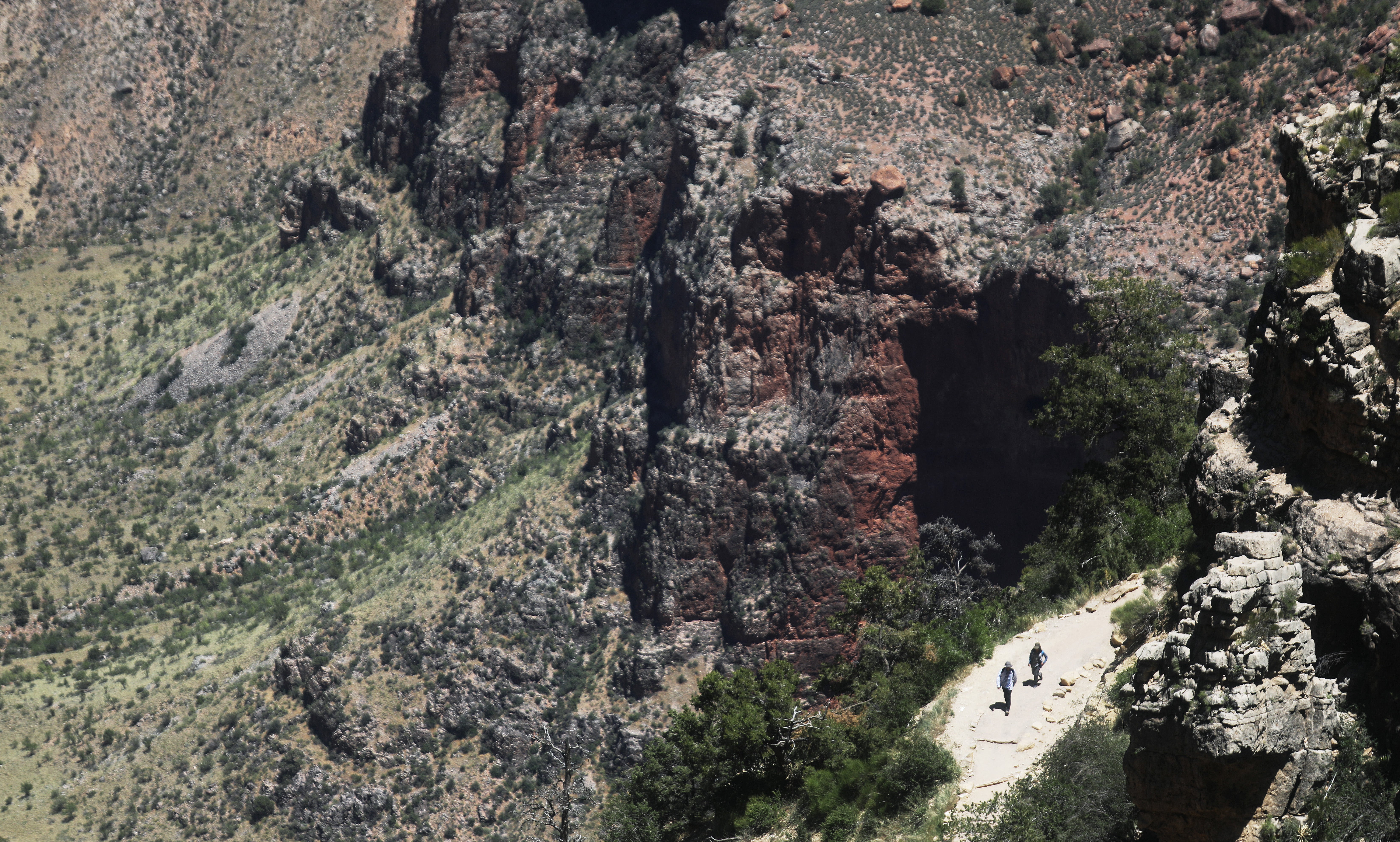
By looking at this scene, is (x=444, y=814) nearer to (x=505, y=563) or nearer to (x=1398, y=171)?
(x=505, y=563)

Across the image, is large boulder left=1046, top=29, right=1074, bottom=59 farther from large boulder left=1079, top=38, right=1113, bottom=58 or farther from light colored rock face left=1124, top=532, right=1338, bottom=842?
light colored rock face left=1124, top=532, right=1338, bottom=842

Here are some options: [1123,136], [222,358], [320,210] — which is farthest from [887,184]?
[222,358]

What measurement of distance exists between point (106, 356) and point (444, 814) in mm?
73077

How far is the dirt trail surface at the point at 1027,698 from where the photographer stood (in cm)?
3712

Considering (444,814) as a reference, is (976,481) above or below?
above

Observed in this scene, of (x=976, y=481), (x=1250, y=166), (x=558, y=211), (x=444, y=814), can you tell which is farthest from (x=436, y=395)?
(x=1250, y=166)

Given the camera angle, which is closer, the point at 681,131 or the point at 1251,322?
the point at 1251,322

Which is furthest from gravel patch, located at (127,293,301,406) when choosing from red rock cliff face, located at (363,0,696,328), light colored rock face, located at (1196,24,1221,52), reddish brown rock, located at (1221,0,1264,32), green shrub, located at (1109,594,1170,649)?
green shrub, located at (1109,594,1170,649)

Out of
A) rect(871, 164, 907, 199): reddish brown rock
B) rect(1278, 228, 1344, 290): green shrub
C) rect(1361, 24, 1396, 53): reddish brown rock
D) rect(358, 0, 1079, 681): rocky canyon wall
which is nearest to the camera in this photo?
rect(1278, 228, 1344, 290): green shrub

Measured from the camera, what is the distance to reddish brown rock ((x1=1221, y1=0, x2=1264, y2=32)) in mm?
94000

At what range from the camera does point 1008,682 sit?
39.3 metres

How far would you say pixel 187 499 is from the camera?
123688 mm

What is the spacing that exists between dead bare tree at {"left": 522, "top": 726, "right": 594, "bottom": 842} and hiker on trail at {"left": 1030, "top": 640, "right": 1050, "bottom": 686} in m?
49.7

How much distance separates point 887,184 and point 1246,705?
69.7 metres
